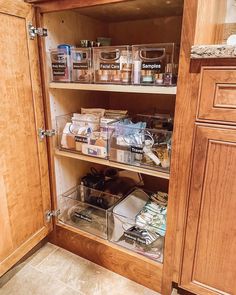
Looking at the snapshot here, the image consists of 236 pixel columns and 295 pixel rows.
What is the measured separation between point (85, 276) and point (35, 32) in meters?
1.19

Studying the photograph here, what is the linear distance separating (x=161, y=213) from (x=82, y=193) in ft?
1.73

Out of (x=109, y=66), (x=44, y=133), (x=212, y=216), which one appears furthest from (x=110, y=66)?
(x=212, y=216)

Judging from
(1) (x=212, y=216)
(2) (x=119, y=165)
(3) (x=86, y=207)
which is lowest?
(3) (x=86, y=207)

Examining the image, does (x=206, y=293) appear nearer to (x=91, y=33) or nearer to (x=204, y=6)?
(x=204, y=6)

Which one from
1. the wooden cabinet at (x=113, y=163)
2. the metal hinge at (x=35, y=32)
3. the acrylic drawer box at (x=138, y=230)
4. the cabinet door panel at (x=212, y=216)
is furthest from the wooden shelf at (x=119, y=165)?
the metal hinge at (x=35, y=32)

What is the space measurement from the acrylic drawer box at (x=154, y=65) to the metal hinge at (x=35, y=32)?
414 millimetres

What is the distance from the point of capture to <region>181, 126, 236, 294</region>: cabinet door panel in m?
0.81

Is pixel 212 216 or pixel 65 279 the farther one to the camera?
pixel 65 279

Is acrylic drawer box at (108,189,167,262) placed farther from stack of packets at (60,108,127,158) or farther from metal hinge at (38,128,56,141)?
metal hinge at (38,128,56,141)

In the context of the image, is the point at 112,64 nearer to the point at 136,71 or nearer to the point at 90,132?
the point at 136,71

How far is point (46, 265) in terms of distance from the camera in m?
1.29

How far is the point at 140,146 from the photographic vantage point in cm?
106

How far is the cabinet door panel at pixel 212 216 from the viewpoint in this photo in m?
0.81

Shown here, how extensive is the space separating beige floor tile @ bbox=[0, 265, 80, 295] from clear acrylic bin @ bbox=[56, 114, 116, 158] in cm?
66
